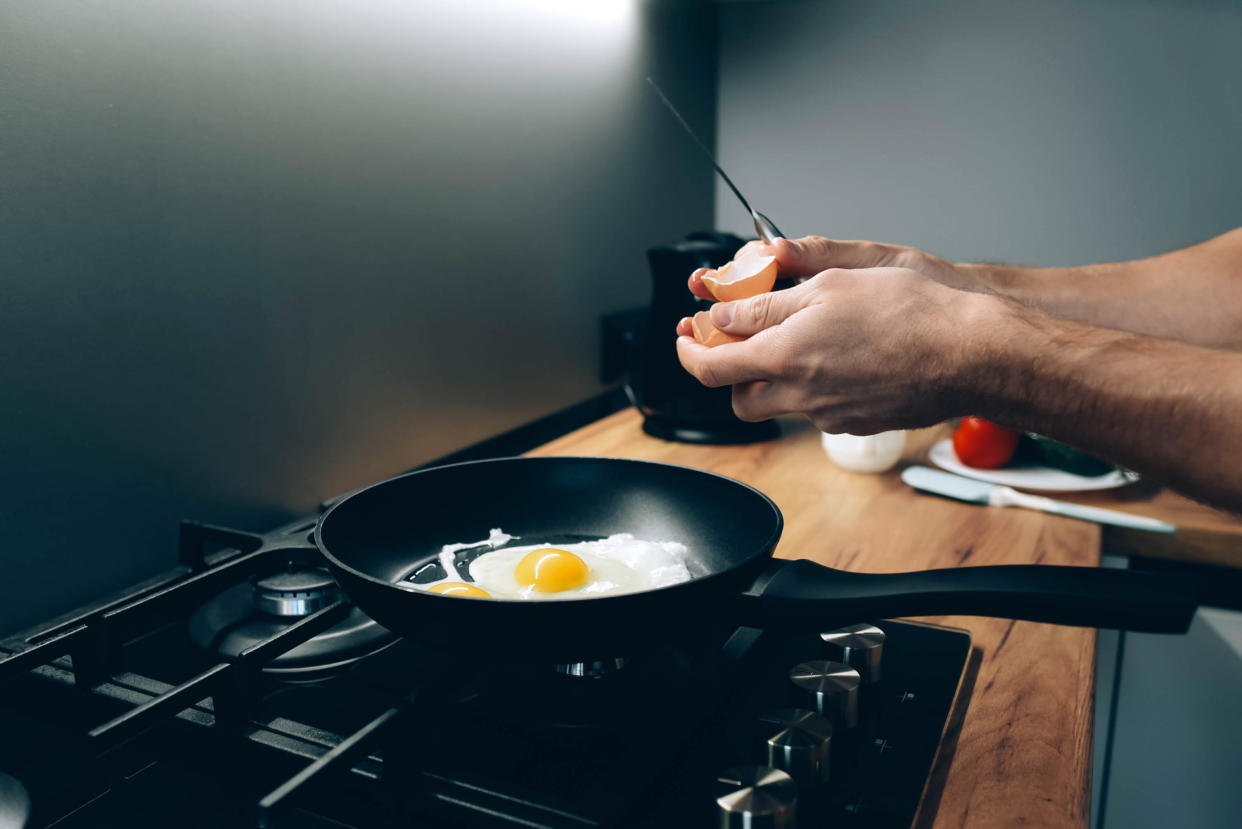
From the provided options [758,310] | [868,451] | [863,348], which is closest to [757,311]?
[758,310]

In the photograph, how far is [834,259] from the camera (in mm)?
1024

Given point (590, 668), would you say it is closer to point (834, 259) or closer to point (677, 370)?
point (834, 259)

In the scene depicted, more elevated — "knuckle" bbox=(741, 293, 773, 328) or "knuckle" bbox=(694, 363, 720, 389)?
"knuckle" bbox=(741, 293, 773, 328)

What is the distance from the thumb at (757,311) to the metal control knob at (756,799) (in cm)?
41

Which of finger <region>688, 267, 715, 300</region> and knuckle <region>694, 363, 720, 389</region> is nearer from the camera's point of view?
knuckle <region>694, 363, 720, 389</region>

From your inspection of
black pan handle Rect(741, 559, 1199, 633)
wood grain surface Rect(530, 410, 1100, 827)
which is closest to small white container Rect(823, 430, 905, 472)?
wood grain surface Rect(530, 410, 1100, 827)

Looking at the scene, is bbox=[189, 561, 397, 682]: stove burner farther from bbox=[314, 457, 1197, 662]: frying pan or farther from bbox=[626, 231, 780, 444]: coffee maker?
bbox=[626, 231, 780, 444]: coffee maker

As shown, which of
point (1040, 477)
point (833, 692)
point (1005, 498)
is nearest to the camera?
point (833, 692)

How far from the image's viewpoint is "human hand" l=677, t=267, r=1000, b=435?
719 millimetres

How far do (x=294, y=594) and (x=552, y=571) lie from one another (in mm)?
240

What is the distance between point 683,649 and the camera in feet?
2.41

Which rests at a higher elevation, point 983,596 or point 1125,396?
→ point 1125,396

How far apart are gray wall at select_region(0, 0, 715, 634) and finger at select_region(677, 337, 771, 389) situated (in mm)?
554

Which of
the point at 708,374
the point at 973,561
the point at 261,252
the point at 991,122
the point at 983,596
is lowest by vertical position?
the point at 973,561
